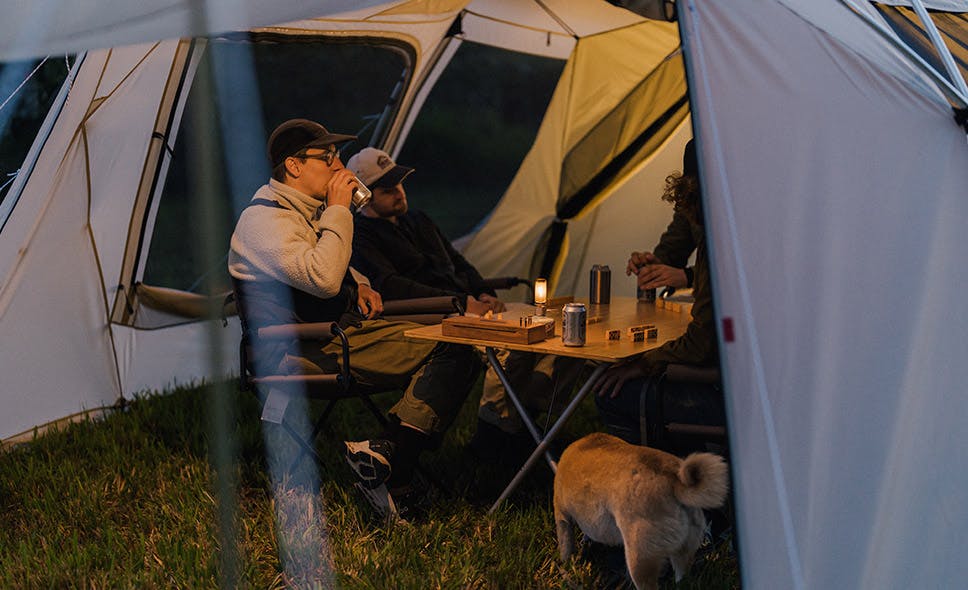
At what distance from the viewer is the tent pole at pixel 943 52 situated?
2529 millimetres

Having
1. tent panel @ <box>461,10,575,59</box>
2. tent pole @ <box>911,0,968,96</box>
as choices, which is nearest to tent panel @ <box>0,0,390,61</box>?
tent pole @ <box>911,0,968,96</box>

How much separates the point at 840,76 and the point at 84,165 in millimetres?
3024

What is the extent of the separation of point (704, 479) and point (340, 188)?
161 centimetres

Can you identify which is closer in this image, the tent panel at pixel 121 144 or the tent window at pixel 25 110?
the tent window at pixel 25 110

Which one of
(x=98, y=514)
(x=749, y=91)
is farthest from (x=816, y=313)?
(x=98, y=514)

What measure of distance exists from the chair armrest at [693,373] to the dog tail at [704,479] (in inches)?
16.8

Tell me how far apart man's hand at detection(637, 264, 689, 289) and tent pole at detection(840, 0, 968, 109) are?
1367 millimetres

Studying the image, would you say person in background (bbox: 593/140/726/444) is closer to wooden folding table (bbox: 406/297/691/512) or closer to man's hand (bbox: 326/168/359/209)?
wooden folding table (bbox: 406/297/691/512)

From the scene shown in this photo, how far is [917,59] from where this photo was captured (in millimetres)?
2553

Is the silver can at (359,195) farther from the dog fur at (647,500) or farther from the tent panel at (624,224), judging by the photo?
the tent panel at (624,224)

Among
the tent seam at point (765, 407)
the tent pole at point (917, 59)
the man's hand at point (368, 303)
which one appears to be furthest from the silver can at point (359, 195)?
the tent pole at point (917, 59)

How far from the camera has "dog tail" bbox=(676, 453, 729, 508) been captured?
2.33 meters

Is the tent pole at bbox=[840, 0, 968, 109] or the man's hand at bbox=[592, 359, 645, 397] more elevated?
the tent pole at bbox=[840, 0, 968, 109]

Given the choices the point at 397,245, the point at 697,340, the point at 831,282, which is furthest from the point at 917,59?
the point at 397,245
